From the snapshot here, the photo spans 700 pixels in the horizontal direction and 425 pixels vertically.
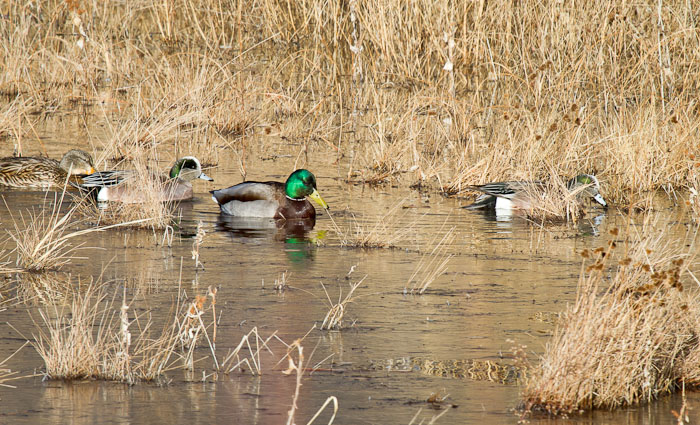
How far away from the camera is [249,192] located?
Result: 11047 mm

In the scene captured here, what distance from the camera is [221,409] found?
17.7 ft

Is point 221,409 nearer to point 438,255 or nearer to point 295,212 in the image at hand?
point 438,255

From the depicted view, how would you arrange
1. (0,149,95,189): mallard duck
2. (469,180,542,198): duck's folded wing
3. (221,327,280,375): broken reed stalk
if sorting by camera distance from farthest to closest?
(0,149,95,189): mallard duck, (469,180,542,198): duck's folded wing, (221,327,280,375): broken reed stalk

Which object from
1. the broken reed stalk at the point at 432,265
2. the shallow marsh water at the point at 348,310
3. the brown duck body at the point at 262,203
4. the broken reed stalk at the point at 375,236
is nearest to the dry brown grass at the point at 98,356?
the shallow marsh water at the point at 348,310

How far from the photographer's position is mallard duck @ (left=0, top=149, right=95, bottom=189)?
1189 centimetres

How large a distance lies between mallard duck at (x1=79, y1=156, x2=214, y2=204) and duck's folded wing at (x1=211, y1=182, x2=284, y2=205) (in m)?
0.43

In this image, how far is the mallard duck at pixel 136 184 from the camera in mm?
10258

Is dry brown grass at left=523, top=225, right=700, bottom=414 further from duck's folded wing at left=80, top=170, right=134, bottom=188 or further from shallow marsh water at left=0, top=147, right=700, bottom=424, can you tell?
duck's folded wing at left=80, top=170, right=134, bottom=188

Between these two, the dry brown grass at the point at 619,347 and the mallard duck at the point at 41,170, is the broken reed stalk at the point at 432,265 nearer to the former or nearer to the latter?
the dry brown grass at the point at 619,347

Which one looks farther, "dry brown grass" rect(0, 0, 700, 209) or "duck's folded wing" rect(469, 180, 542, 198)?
"dry brown grass" rect(0, 0, 700, 209)

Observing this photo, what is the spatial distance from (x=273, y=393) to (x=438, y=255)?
146 inches

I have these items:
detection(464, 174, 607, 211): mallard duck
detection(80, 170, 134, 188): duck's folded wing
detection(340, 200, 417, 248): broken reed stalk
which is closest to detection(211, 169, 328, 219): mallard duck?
detection(80, 170, 134, 188): duck's folded wing

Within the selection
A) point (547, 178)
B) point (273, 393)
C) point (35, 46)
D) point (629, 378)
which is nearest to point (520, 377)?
point (629, 378)

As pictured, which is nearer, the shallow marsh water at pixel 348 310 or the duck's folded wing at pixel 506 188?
the shallow marsh water at pixel 348 310
